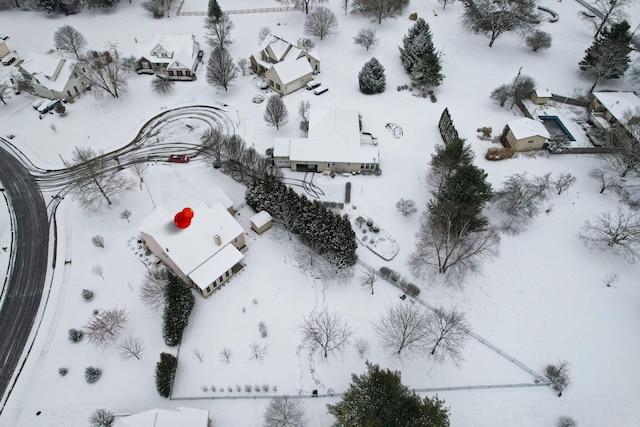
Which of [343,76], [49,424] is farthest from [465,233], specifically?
[49,424]

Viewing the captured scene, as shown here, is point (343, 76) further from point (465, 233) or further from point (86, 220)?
point (86, 220)

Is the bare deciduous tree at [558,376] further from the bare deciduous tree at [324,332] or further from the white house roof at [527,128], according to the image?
the white house roof at [527,128]

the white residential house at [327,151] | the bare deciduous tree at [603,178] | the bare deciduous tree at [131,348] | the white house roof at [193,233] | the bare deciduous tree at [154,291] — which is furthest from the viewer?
the white residential house at [327,151]

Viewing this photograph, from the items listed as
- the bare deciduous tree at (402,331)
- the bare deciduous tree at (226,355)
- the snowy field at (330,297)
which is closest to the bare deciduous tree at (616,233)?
the snowy field at (330,297)

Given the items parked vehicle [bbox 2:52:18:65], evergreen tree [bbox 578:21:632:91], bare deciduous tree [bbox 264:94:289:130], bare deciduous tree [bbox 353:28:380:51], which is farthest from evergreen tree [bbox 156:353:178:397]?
evergreen tree [bbox 578:21:632:91]

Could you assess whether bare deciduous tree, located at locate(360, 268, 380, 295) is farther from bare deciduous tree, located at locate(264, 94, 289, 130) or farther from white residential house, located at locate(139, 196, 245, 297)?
bare deciduous tree, located at locate(264, 94, 289, 130)
